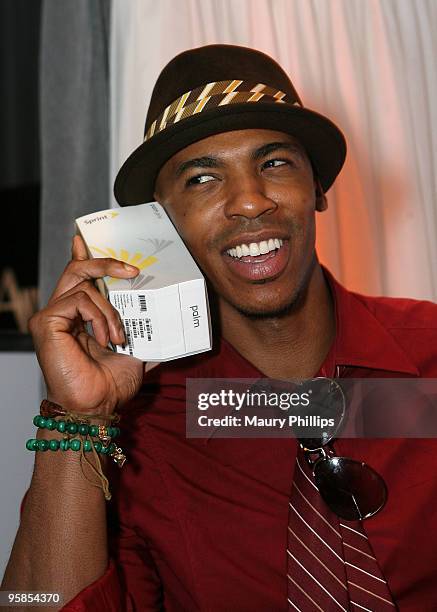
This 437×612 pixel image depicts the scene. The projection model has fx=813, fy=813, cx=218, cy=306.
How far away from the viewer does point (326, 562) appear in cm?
120

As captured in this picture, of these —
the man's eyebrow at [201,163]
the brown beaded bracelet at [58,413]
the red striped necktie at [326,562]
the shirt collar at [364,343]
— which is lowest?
the red striped necktie at [326,562]

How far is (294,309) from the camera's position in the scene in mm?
1447

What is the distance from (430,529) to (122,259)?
2.06ft

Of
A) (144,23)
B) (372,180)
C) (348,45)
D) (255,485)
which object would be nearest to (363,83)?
(348,45)

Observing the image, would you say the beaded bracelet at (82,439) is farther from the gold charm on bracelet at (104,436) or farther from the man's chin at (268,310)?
the man's chin at (268,310)

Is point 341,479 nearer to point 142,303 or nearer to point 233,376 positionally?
point 233,376

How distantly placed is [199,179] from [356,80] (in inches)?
24.1

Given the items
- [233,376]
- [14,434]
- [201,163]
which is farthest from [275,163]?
[14,434]

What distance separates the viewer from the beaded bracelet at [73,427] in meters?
1.21

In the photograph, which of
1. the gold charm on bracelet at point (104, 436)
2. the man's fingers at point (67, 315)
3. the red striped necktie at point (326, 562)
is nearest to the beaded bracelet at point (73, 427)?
the gold charm on bracelet at point (104, 436)

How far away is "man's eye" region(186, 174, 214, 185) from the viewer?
1412 millimetres

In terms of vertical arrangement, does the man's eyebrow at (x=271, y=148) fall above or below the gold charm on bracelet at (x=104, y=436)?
above

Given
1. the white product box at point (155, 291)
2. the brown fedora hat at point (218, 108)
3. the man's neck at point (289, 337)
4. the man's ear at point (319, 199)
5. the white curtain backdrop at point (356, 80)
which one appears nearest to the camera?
the white product box at point (155, 291)

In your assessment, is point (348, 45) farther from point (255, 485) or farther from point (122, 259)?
point (255, 485)
